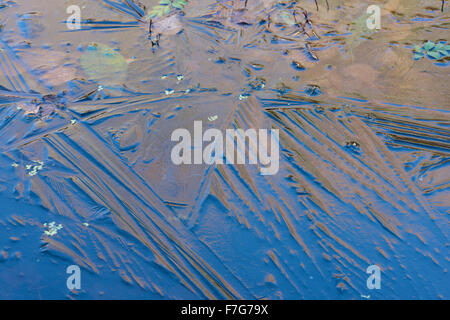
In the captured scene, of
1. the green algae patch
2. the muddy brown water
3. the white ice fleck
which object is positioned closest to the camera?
the muddy brown water

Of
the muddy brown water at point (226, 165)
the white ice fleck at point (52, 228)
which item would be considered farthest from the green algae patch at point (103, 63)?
the white ice fleck at point (52, 228)

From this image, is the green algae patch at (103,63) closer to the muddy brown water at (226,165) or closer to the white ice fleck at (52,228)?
the muddy brown water at (226,165)

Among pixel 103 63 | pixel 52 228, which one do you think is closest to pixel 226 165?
pixel 52 228

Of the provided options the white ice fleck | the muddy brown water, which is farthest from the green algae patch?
the white ice fleck

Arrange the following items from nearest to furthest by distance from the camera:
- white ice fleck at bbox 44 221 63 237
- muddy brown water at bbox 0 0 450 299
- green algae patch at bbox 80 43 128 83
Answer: muddy brown water at bbox 0 0 450 299, white ice fleck at bbox 44 221 63 237, green algae patch at bbox 80 43 128 83

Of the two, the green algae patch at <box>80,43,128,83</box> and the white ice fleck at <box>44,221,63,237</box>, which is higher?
the green algae patch at <box>80,43,128,83</box>

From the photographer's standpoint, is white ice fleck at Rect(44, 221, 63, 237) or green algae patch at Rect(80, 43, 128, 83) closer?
white ice fleck at Rect(44, 221, 63, 237)

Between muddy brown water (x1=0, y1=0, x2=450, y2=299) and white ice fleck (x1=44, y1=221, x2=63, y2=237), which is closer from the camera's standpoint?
muddy brown water (x1=0, y1=0, x2=450, y2=299)

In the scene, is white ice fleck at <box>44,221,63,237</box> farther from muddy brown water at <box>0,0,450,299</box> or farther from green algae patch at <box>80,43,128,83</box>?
green algae patch at <box>80,43,128,83</box>

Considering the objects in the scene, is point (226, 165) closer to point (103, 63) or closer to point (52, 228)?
point (52, 228)
